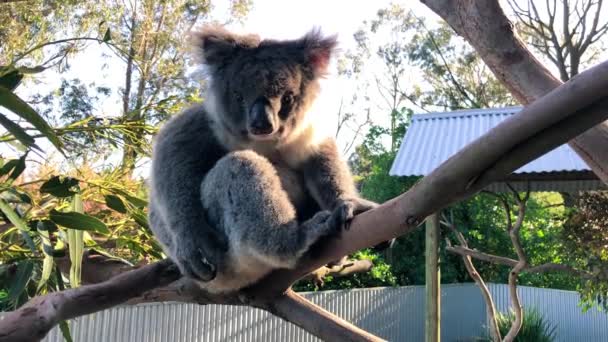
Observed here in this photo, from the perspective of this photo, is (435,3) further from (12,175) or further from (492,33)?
(12,175)

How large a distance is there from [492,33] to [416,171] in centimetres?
263

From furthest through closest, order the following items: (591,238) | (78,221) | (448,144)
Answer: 1. (448,144)
2. (591,238)
3. (78,221)

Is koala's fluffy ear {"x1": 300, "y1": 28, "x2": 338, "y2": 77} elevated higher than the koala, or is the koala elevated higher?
koala's fluffy ear {"x1": 300, "y1": 28, "x2": 338, "y2": 77}

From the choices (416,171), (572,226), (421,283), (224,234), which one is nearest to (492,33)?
(224,234)

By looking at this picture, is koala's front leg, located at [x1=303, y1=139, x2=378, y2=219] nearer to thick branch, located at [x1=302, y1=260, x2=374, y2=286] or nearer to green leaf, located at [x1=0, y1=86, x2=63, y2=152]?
thick branch, located at [x1=302, y1=260, x2=374, y2=286]

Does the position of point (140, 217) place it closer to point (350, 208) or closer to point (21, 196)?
point (21, 196)

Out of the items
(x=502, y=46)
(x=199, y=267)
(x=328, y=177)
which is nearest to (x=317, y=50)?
(x=328, y=177)

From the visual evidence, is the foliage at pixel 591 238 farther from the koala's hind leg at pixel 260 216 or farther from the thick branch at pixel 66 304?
the thick branch at pixel 66 304

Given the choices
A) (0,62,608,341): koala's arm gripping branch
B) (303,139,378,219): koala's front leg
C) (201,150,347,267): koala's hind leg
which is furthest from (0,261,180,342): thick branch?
(303,139,378,219): koala's front leg

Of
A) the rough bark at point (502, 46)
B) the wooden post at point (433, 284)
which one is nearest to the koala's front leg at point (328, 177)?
the rough bark at point (502, 46)

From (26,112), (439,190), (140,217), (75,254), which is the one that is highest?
(26,112)

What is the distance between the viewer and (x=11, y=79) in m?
2.21

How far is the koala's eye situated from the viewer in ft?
6.62

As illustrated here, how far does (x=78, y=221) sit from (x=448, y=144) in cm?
331
